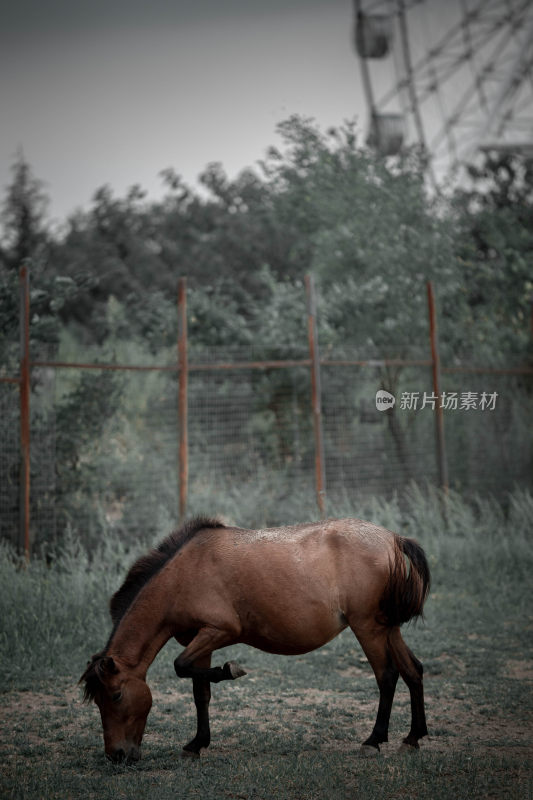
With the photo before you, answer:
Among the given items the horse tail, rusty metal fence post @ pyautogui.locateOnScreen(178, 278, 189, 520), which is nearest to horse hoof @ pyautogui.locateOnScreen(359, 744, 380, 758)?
the horse tail

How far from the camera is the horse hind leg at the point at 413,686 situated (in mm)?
4281

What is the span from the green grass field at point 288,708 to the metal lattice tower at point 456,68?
39.1ft

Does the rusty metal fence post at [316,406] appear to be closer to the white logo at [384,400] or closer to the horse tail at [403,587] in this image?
the white logo at [384,400]

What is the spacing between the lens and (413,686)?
14.1 ft

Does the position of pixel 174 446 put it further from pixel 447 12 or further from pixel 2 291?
pixel 447 12

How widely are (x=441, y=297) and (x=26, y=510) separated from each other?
8.04 metres

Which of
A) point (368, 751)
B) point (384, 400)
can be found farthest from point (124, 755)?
point (384, 400)

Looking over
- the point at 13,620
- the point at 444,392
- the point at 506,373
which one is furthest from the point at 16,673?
the point at 506,373

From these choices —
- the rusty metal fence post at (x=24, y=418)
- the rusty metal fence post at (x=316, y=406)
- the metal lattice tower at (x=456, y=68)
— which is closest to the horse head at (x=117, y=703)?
the rusty metal fence post at (x=24, y=418)

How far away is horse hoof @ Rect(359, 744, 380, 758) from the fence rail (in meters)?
4.65

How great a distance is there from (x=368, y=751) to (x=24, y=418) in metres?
5.11

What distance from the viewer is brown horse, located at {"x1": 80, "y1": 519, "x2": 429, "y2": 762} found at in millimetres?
4215

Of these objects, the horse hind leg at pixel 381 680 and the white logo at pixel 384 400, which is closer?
the horse hind leg at pixel 381 680

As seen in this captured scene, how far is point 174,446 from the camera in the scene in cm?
1063
